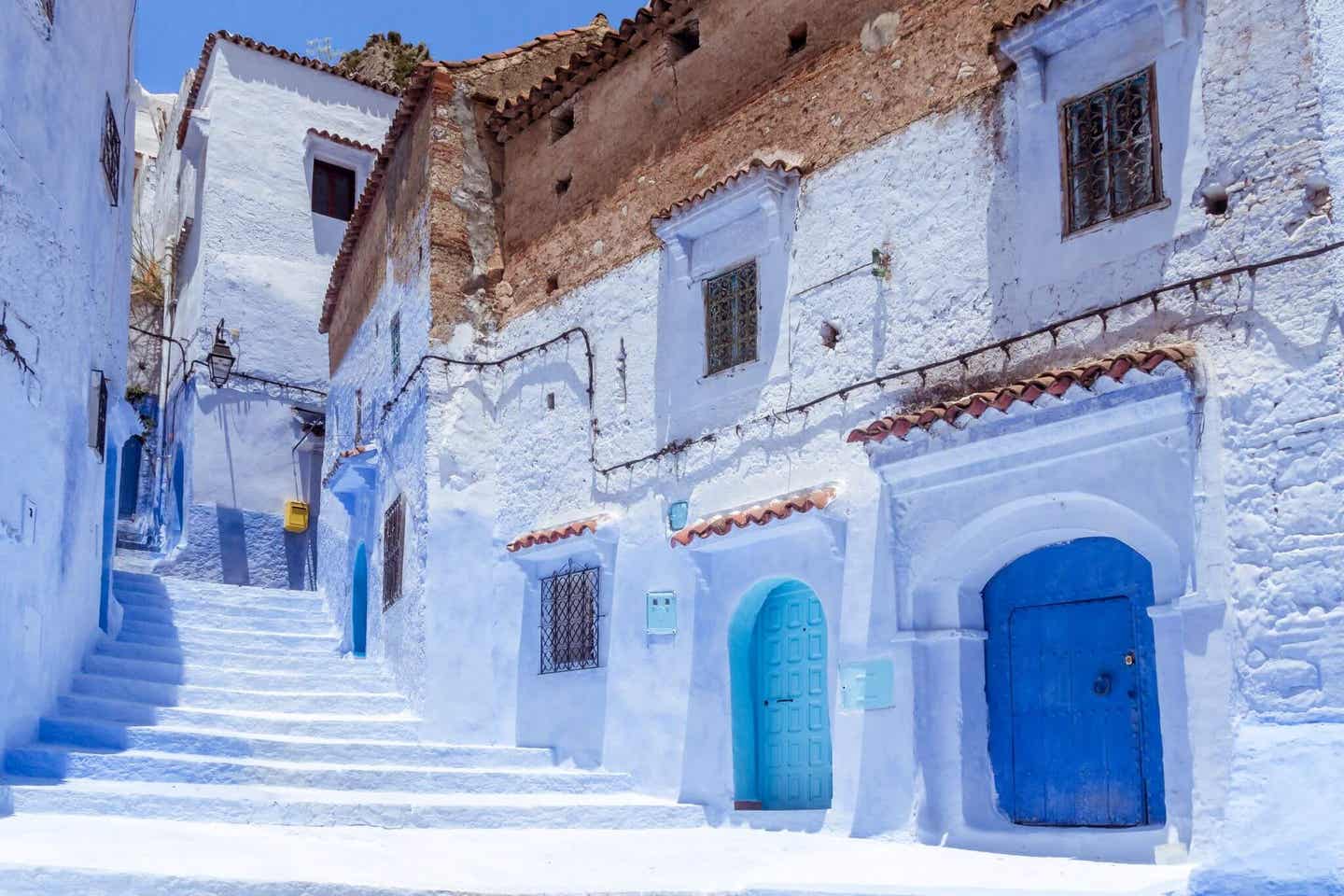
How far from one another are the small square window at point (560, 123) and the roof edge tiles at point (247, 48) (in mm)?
10368

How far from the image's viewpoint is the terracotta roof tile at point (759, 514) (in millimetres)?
9305

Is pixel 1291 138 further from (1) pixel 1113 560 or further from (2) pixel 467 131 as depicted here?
(2) pixel 467 131

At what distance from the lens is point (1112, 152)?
8.27 m

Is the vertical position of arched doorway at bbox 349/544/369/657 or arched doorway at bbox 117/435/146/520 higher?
arched doorway at bbox 117/435/146/520

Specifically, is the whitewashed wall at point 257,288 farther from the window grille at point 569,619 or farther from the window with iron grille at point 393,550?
the window grille at point 569,619

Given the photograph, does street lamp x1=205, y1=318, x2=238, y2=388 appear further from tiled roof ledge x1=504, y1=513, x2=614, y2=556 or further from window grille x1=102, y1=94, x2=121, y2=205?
tiled roof ledge x1=504, y1=513, x2=614, y2=556

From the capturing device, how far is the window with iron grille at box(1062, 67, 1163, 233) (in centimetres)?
807

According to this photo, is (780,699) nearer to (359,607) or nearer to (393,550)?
(393,550)

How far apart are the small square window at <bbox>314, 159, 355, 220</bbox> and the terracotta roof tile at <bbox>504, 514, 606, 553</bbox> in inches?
445

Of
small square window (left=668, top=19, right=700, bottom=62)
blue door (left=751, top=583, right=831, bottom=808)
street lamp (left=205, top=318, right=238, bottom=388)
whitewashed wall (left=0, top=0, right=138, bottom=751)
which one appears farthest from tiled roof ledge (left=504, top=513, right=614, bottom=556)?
street lamp (left=205, top=318, right=238, bottom=388)

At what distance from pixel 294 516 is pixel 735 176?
1191 centimetres

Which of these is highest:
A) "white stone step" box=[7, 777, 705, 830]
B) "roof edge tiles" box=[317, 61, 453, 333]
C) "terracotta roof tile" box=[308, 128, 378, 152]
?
"terracotta roof tile" box=[308, 128, 378, 152]

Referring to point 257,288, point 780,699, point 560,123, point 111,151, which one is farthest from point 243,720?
point 257,288

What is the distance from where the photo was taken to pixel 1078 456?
312 inches
